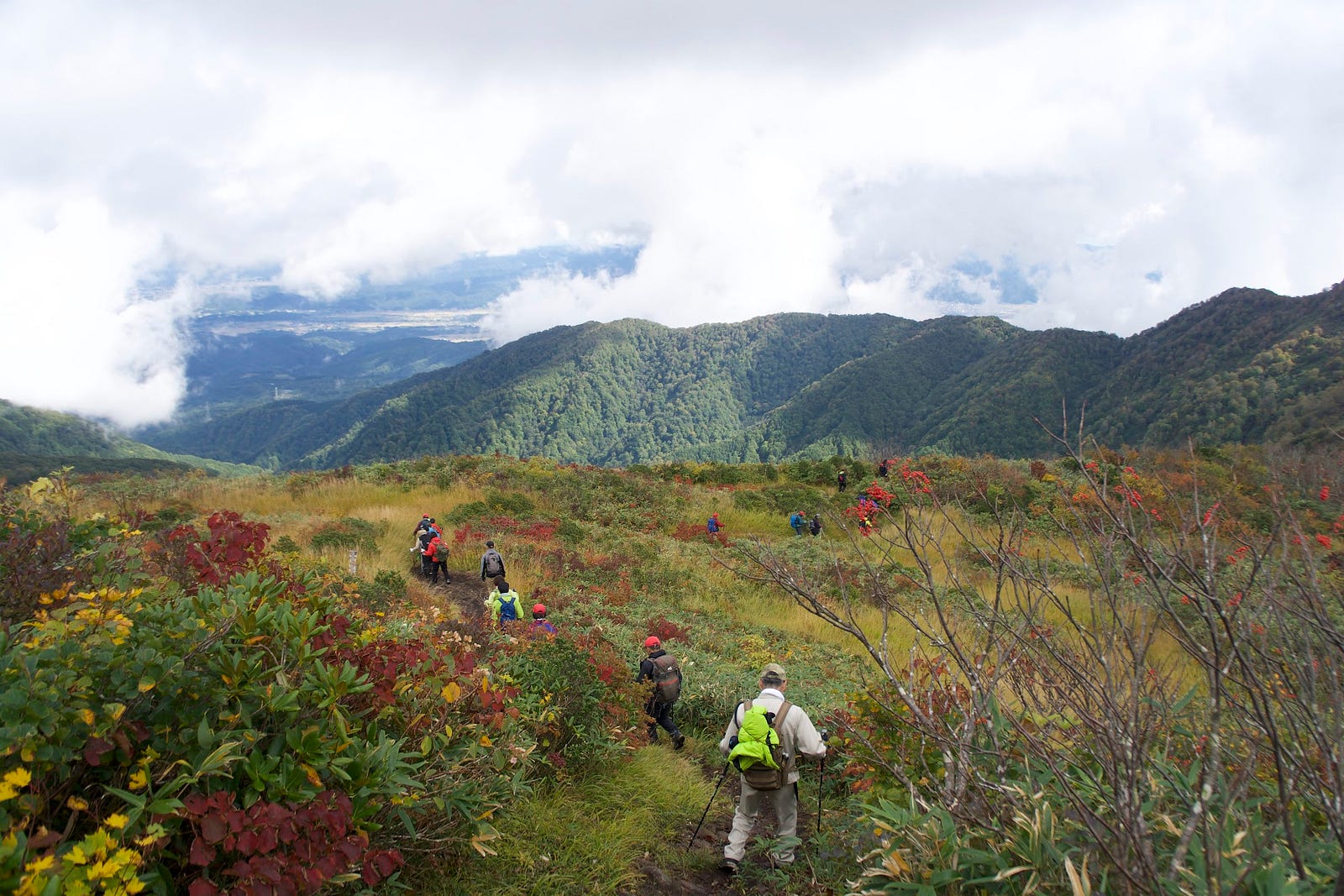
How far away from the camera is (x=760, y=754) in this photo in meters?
4.62

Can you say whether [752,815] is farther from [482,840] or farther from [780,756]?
[482,840]

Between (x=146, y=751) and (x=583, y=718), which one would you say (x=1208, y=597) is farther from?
Answer: (x=583, y=718)

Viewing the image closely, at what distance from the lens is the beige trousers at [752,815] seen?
4633mm

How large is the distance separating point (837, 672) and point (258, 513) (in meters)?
12.2

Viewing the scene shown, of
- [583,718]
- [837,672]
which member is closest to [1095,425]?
[837,672]

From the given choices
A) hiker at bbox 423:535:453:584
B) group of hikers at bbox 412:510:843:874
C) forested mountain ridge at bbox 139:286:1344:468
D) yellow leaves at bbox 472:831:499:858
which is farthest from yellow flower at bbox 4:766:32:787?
hiker at bbox 423:535:453:584

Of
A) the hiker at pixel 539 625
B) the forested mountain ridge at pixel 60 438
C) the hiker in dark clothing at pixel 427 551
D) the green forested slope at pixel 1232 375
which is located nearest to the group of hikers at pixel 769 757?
the hiker at pixel 539 625

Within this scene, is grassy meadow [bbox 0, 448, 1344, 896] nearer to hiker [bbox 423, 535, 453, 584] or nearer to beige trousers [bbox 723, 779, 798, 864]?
beige trousers [bbox 723, 779, 798, 864]

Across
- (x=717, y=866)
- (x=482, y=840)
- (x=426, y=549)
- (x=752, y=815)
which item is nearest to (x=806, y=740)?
(x=752, y=815)

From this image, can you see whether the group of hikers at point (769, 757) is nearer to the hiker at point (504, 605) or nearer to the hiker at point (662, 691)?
the hiker at point (662, 691)

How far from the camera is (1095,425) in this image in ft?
A: 246

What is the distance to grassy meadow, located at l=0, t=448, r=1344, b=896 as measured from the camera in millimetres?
1979

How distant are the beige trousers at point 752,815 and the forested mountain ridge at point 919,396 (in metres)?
3.32

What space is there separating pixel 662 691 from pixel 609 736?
161 cm
